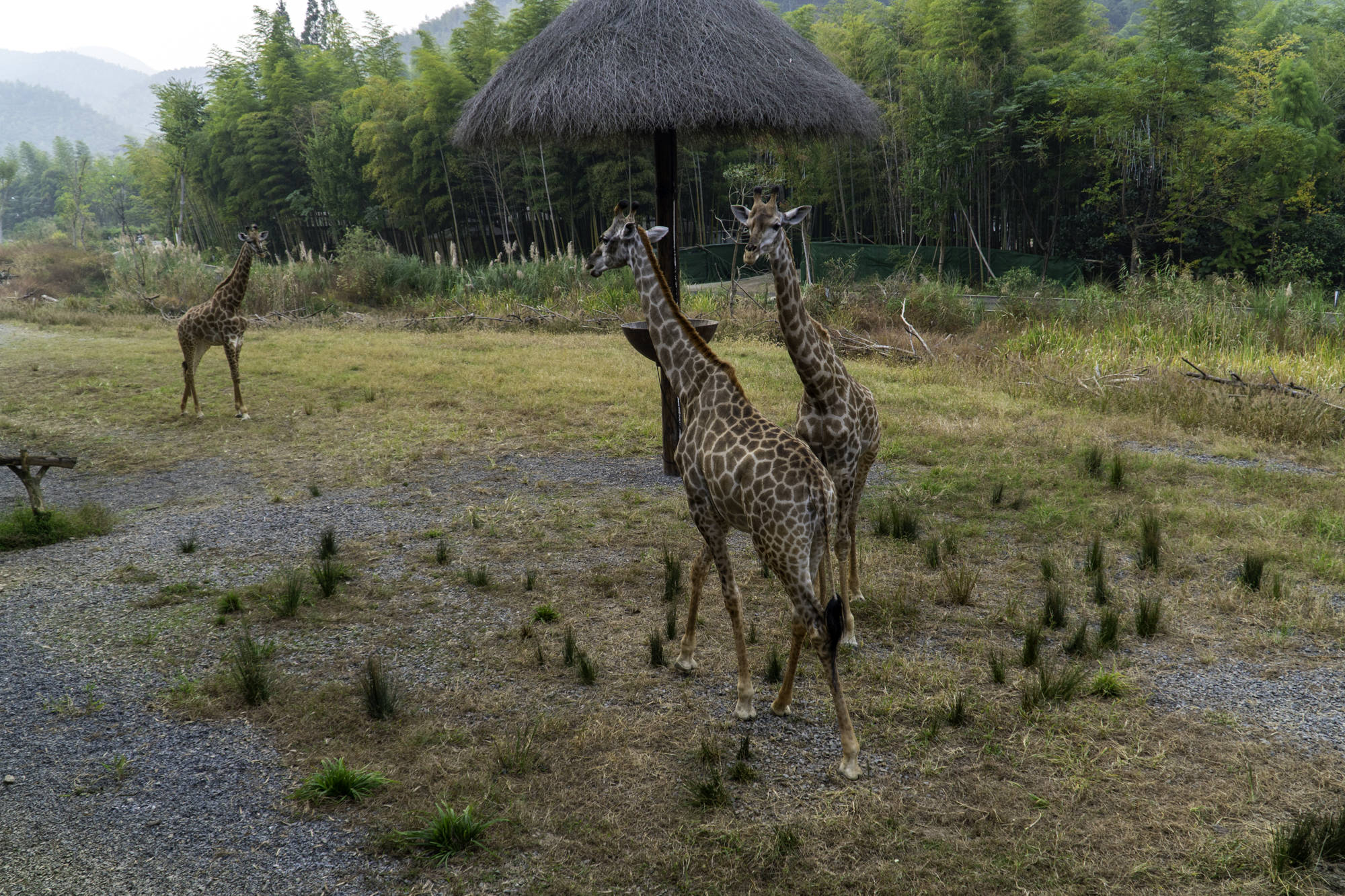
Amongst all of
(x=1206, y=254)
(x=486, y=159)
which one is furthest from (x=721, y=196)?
(x=1206, y=254)

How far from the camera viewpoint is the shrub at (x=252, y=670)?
133 inches

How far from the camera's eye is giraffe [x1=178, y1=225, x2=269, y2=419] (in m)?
8.09

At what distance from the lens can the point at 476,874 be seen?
2.47 meters

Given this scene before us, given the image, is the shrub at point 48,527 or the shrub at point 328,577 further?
the shrub at point 48,527

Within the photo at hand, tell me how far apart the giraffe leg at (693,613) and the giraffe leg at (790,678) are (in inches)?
16.6

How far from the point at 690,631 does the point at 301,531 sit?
3.10 m

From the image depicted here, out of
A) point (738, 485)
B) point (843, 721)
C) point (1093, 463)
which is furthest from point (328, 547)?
point (1093, 463)

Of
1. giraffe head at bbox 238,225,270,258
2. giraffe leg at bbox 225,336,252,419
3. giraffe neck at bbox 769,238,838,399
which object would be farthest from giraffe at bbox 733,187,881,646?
giraffe leg at bbox 225,336,252,419

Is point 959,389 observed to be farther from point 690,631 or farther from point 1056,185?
point 1056,185

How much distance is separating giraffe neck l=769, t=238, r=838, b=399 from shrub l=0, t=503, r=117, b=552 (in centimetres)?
464

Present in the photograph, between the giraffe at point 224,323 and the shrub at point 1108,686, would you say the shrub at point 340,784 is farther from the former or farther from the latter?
the giraffe at point 224,323

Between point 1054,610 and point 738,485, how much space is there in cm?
195

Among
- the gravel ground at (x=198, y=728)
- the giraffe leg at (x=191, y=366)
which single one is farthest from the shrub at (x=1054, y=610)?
the giraffe leg at (x=191, y=366)

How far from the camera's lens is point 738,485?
306 cm
